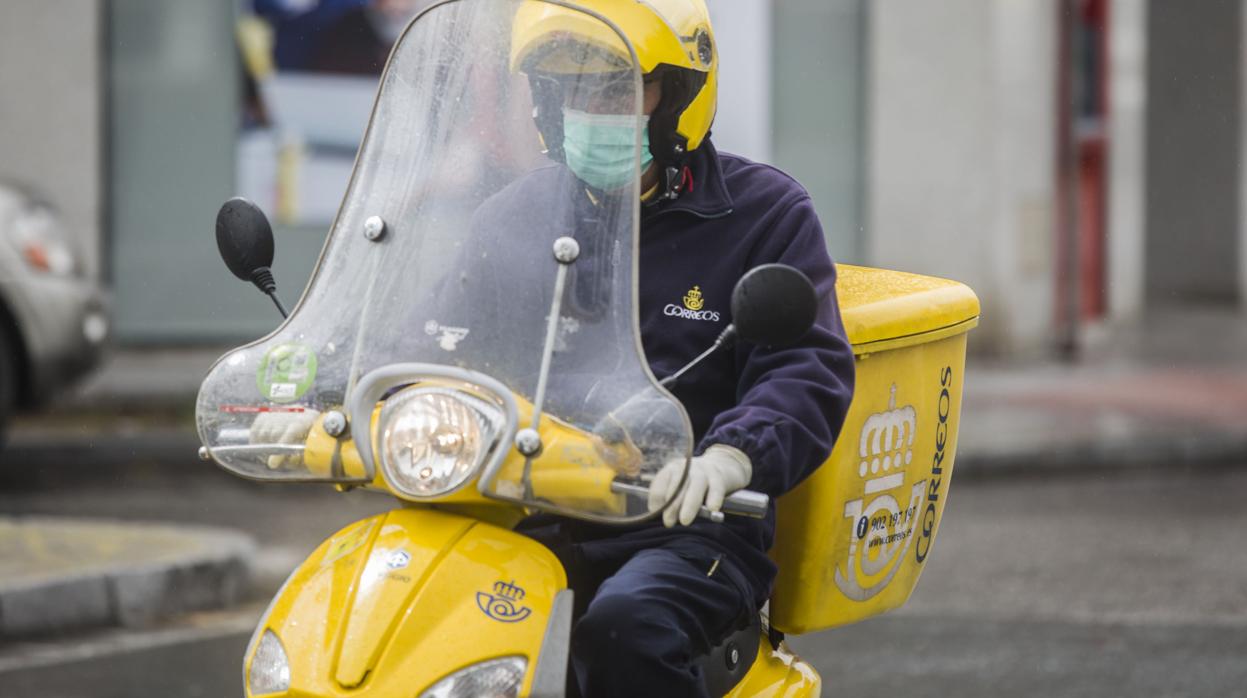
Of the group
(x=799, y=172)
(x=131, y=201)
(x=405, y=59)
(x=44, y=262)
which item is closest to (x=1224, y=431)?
(x=799, y=172)

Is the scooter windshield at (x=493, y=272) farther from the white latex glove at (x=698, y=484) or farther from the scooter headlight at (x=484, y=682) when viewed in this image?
the scooter headlight at (x=484, y=682)

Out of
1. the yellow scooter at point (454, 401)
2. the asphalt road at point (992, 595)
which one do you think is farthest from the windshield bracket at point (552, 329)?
the asphalt road at point (992, 595)

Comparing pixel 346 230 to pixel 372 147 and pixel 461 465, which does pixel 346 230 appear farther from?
pixel 461 465

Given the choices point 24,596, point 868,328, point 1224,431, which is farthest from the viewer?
point 1224,431

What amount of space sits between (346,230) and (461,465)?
49cm

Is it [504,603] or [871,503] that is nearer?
[504,603]

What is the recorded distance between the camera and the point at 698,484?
2367 mm

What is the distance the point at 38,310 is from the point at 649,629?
642 cm

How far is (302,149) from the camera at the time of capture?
40.1 ft

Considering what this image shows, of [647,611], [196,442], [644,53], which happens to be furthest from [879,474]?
[196,442]

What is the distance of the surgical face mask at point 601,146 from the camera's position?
256 centimetres

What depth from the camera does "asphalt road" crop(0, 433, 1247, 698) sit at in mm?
5230

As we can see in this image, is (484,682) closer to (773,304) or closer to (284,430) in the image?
(284,430)

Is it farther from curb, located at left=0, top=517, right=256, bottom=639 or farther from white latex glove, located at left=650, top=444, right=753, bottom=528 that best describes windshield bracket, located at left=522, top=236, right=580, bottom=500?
curb, located at left=0, top=517, right=256, bottom=639
